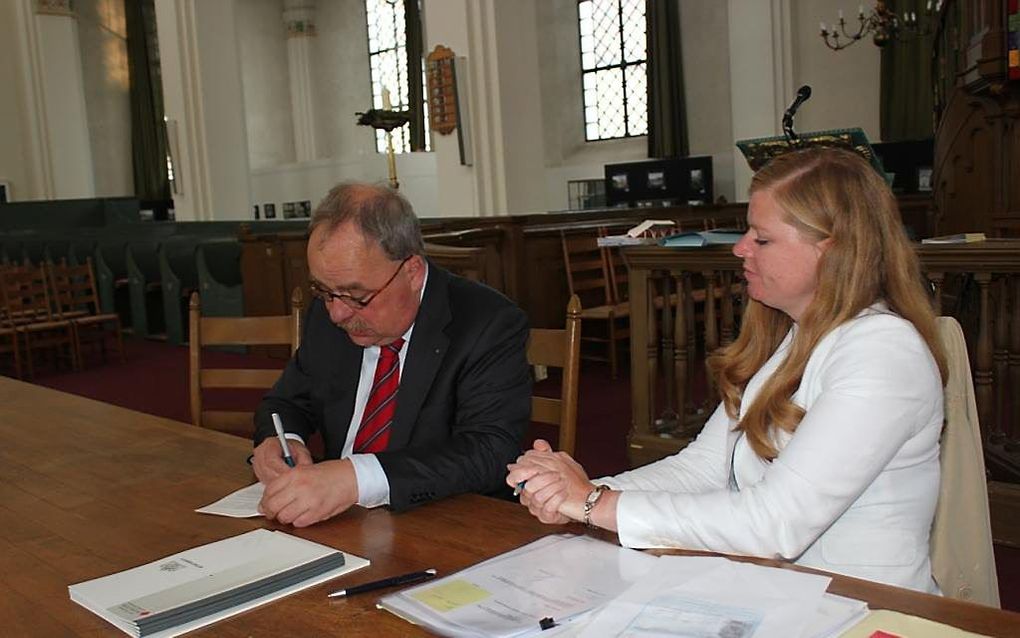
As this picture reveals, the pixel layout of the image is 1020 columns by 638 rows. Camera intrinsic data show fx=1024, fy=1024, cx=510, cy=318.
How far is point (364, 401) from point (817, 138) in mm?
3037

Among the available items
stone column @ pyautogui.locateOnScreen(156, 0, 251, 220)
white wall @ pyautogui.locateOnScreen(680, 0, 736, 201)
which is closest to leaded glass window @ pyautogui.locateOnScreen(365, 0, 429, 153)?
stone column @ pyautogui.locateOnScreen(156, 0, 251, 220)

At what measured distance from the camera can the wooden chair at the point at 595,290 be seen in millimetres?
6777

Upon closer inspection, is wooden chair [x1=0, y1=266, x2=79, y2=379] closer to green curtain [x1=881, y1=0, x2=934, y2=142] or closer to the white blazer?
the white blazer

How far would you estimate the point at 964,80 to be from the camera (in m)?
6.64

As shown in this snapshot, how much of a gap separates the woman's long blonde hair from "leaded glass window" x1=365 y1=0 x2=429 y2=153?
15.2 meters

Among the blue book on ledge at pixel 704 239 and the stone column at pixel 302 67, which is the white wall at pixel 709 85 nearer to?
the stone column at pixel 302 67

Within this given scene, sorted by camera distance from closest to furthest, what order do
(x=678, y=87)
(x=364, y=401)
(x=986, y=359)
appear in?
(x=364, y=401) → (x=986, y=359) → (x=678, y=87)

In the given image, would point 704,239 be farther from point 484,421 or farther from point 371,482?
point 371,482

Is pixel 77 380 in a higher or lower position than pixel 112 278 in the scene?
lower

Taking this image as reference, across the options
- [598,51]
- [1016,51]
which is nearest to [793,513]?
[1016,51]

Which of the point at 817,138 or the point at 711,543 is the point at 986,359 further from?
the point at 711,543

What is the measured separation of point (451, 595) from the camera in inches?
52.6

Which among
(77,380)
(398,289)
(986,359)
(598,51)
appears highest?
(598,51)

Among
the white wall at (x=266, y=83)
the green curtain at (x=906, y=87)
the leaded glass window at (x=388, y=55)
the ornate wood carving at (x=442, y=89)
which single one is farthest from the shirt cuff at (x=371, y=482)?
the white wall at (x=266, y=83)
